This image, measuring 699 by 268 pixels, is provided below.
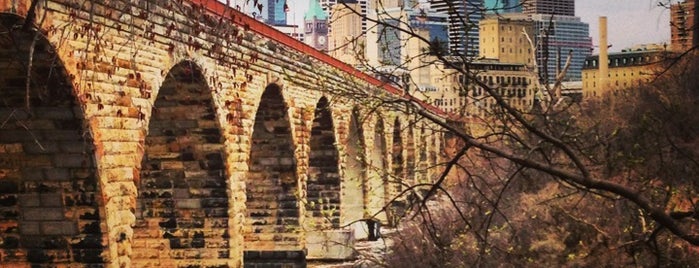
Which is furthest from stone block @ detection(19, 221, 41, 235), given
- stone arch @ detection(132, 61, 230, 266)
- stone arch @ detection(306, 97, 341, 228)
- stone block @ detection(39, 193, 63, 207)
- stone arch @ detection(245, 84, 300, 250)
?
stone arch @ detection(306, 97, 341, 228)

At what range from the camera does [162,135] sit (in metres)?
14.9

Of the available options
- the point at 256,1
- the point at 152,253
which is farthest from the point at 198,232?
the point at 256,1

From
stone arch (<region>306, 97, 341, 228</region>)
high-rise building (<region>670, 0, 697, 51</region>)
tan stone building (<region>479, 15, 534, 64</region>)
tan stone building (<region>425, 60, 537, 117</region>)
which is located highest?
tan stone building (<region>479, 15, 534, 64</region>)

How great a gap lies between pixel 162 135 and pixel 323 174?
11.1 m

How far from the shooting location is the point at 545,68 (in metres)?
6.29

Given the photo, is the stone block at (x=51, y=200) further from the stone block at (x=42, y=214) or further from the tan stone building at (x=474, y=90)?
the tan stone building at (x=474, y=90)

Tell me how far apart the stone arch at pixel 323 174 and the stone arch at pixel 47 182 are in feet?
47.3

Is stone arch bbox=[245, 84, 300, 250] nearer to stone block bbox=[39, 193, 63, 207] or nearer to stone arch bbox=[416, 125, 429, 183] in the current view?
stone arch bbox=[416, 125, 429, 183]

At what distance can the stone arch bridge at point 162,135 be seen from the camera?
9.12 m

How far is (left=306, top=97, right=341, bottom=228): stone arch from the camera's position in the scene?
25.0 meters

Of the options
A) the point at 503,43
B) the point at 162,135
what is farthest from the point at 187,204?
the point at 503,43

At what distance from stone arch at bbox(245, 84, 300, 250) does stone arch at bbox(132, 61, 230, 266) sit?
361 cm

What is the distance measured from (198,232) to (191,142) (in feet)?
5.87

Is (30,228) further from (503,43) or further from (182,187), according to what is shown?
(503,43)
